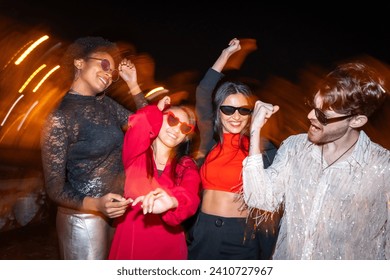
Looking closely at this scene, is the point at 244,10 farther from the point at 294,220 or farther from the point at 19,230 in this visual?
the point at 19,230

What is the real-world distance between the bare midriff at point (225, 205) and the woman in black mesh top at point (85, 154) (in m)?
0.61

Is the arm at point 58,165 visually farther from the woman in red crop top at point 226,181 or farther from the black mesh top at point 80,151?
the woman in red crop top at point 226,181

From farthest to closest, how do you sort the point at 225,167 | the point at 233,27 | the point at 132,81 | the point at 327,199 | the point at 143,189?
the point at 233,27, the point at 132,81, the point at 225,167, the point at 143,189, the point at 327,199

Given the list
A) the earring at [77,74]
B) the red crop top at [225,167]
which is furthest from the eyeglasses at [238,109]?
the earring at [77,74]

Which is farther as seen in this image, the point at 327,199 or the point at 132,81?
the point at 132,81

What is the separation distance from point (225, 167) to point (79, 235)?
102cm

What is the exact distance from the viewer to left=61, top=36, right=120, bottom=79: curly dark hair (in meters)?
2.29

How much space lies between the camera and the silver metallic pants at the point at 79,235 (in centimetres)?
217

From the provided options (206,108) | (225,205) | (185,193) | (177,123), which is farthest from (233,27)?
(185,193)

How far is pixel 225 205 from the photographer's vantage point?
2.35 m

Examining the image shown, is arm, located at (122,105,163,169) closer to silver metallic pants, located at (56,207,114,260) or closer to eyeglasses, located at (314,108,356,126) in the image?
silver metallic pants, located at (56,207,114,260)

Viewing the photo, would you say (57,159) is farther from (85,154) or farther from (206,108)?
(206,108)

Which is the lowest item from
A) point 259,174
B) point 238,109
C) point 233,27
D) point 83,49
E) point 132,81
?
point 259,174
